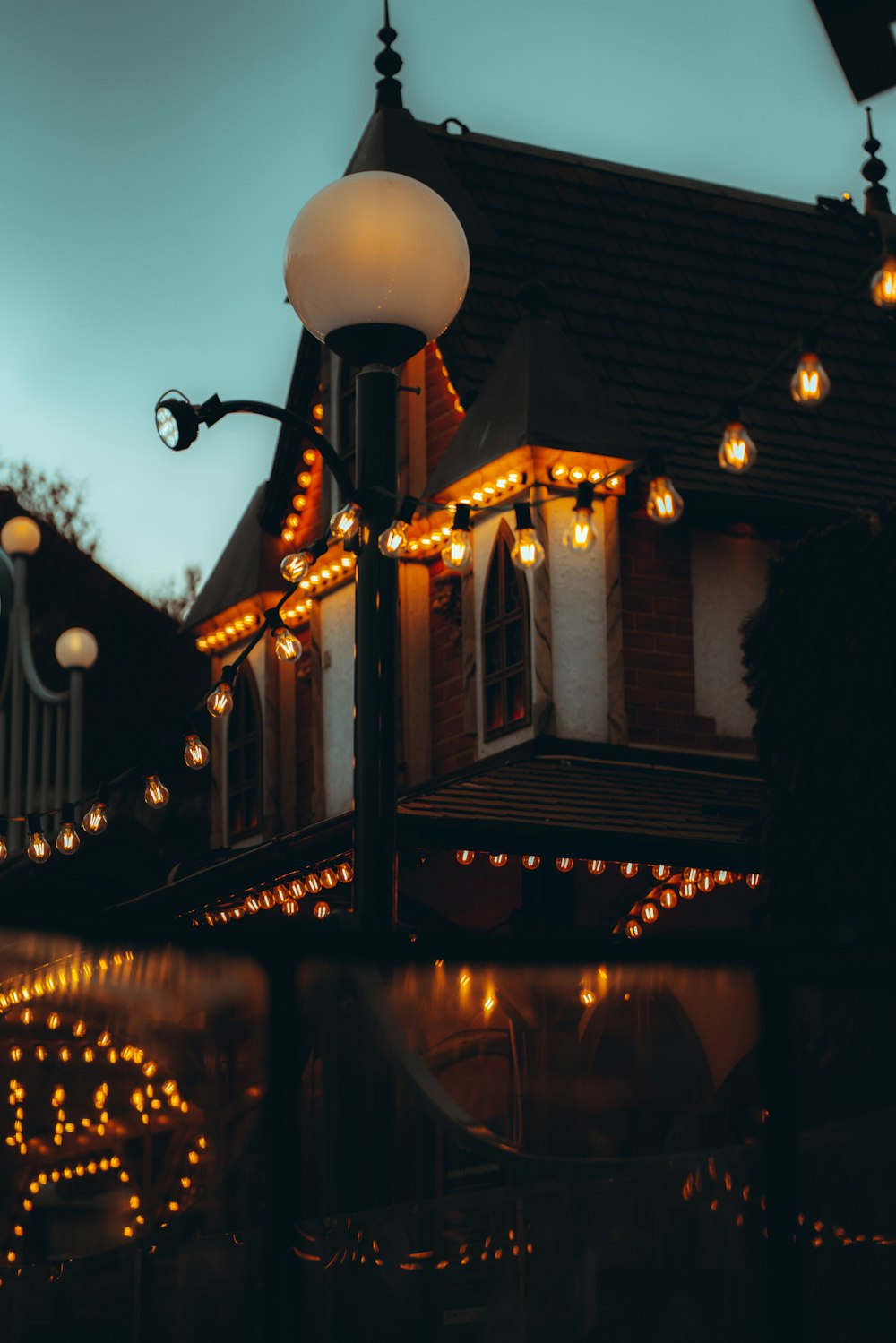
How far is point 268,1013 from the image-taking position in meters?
4.18

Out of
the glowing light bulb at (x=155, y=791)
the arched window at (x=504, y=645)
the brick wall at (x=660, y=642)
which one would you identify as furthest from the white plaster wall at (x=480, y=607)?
the glowing light bulb at (x=155, y=791)

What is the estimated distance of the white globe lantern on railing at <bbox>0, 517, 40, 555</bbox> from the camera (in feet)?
69.6

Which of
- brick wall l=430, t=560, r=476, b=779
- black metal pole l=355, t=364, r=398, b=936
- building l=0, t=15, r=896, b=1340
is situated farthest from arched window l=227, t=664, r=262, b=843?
black metal pole l=355, t=364, r=398, b=936

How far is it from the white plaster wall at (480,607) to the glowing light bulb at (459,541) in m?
8.00

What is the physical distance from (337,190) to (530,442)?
8.12 metres

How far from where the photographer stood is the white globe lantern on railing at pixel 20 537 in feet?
69.6

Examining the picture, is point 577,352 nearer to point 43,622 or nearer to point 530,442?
point 530,442

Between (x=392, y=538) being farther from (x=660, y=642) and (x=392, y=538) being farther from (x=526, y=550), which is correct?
(x=660, y=642)

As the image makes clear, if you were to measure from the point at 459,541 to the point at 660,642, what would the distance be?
9128mm

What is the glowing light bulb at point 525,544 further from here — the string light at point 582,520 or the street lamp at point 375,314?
the street lamp at point 375,314

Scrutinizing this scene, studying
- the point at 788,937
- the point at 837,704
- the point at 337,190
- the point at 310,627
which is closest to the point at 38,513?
the point at 310,627

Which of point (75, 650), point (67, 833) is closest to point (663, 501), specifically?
point (67, 833)

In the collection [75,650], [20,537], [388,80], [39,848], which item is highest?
[388,80]

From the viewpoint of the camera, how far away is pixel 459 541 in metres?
7.14
